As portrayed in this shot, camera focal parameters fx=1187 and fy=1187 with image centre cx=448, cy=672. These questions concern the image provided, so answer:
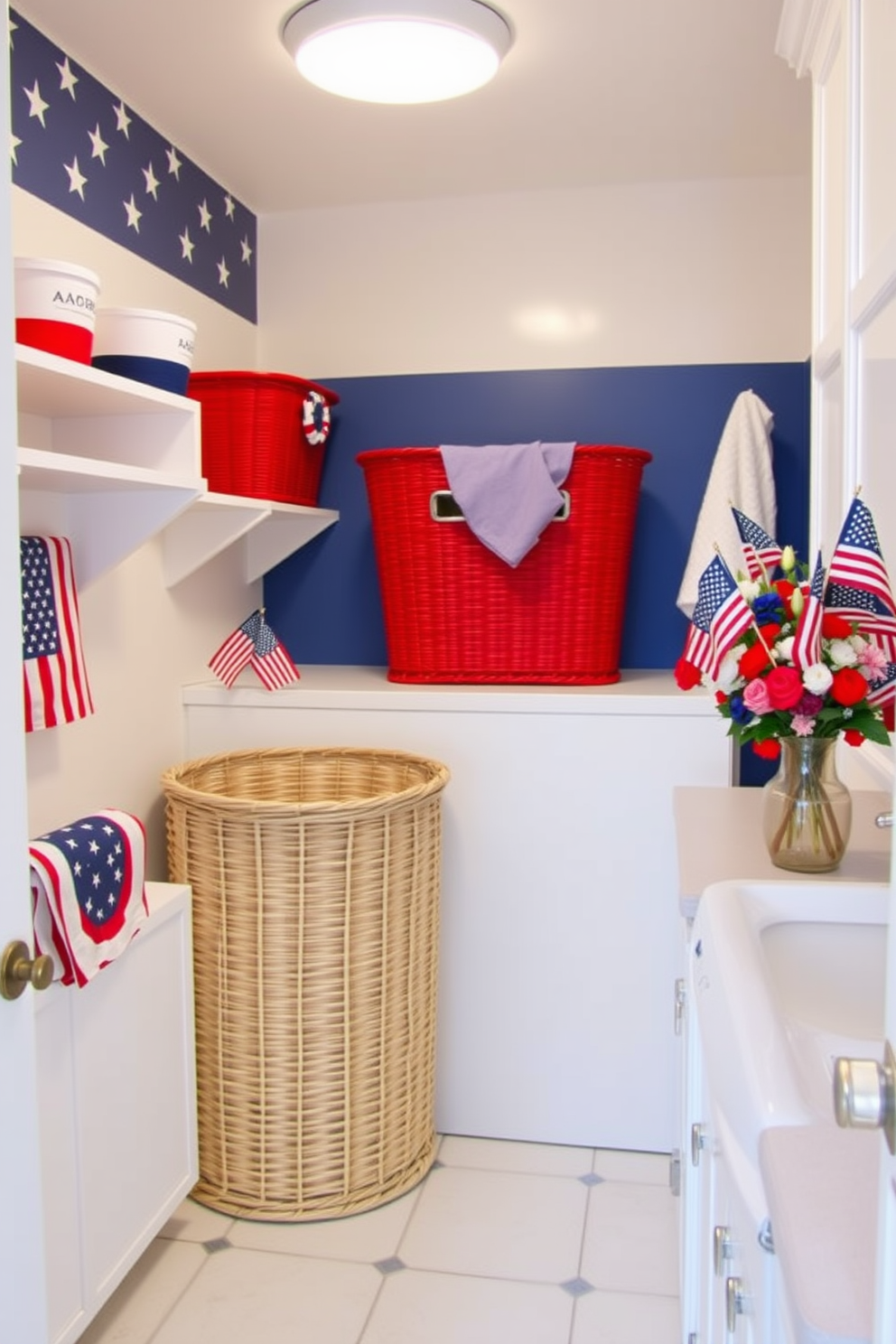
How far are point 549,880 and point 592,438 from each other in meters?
1.15

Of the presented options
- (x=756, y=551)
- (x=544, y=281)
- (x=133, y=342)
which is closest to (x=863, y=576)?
(x=756, y=551)

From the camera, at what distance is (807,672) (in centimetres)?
150

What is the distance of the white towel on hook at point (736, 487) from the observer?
9.04 ft

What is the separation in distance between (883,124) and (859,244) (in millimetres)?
196

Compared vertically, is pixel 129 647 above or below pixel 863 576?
below

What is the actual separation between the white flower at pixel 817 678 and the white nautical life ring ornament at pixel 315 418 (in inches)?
61.5

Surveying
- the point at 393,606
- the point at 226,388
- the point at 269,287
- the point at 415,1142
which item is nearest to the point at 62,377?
the point at 226,388

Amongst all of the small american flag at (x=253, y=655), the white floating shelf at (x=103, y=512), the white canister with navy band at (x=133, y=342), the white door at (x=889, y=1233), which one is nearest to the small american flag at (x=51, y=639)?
the white floating shelf at (x=103, y=512)

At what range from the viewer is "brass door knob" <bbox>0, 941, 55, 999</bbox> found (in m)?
1.14

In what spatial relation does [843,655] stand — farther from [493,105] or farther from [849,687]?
[493,105]

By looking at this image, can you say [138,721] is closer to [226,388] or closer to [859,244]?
[226,388]

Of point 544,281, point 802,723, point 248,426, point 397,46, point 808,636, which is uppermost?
point 397,46

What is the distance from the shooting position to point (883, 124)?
1.57m

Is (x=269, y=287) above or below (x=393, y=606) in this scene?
above
